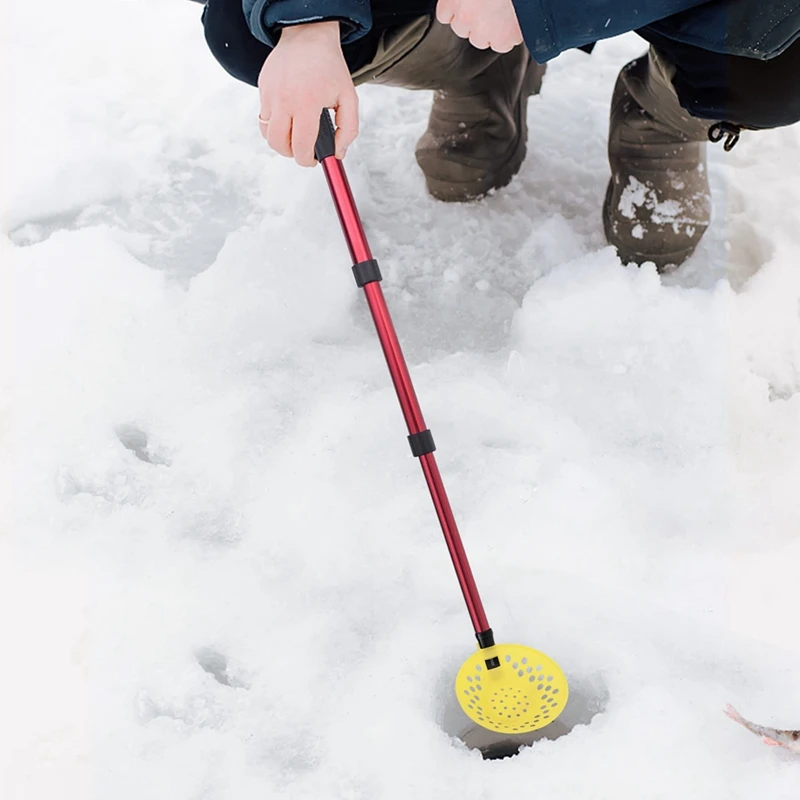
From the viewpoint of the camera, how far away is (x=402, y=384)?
46.2 inches

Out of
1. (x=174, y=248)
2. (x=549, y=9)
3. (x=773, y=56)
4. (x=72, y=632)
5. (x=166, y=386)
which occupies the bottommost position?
(x=72, y=632)

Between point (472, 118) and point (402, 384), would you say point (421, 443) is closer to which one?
point (402, 384)

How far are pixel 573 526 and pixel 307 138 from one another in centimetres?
66

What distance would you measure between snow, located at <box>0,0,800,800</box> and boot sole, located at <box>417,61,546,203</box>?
0.03 meters

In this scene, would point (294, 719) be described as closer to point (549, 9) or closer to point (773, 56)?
point (549, 9)

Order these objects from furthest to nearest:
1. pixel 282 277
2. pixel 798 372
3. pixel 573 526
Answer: pixel 282 277
pixel 798 372
pixel 573 526

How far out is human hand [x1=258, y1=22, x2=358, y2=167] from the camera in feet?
3.45

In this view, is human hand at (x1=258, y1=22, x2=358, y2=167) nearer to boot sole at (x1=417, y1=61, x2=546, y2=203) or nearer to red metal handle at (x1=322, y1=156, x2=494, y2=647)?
red metal handle at (x1=322, y1=156, x2=494, y2=647)

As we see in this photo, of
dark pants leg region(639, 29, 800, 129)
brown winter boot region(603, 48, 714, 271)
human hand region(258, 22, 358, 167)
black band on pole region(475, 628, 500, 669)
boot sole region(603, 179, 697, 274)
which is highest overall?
human hand region(258, 22, 358, 167)

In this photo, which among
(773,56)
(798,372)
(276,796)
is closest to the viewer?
(276,796)

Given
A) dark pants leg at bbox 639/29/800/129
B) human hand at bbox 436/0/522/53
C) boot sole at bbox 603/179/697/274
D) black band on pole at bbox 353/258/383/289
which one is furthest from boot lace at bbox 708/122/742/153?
black band on pole at bbox 353/258/383/289

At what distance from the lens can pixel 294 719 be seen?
1.11m

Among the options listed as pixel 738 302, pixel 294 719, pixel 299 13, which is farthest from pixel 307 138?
pixel 738 302

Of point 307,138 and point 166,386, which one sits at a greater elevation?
point 307,138
